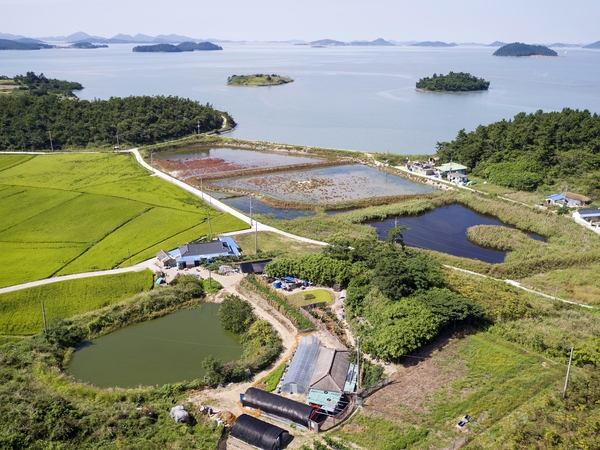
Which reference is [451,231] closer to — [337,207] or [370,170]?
[337,207]

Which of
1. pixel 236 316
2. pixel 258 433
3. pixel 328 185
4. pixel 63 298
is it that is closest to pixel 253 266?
pixel 236 316

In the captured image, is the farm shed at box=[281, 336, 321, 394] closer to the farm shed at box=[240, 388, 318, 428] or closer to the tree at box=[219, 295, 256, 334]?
the farm shed at box=[240, 388, 318, 428]

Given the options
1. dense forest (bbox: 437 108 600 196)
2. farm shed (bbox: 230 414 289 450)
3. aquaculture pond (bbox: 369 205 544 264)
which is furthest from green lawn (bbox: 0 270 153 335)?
→ dense forest (bbox: 437 108 600 196)

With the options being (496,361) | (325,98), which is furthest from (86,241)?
(325,98)

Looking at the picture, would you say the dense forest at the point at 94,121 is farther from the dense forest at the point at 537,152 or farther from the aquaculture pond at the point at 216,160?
the dense forest at the point at 537,152

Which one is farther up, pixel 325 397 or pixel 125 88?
pixel 125 88

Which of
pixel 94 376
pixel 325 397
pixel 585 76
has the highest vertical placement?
pixel 585 76

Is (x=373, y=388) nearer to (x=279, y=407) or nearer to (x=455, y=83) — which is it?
(x=279, y=407)
